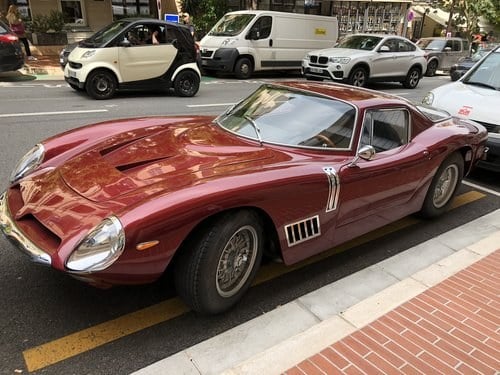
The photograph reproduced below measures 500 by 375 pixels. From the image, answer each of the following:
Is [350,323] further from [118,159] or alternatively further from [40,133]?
[40,133]

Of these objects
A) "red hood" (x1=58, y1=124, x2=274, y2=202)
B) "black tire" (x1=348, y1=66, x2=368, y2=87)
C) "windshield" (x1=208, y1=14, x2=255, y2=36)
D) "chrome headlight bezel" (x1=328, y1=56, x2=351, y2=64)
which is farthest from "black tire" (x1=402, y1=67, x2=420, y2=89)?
"red hood" (x1=58, y1=124, x2=274, y2=202)

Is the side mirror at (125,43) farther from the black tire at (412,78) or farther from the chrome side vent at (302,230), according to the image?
the black tire at (412,78)

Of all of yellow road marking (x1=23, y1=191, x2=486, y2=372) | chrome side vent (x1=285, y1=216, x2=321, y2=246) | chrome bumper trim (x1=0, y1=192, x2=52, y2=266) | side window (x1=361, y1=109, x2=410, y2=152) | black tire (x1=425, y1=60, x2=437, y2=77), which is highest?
side window (x1=361, y1=109, x2=410, y2=152)

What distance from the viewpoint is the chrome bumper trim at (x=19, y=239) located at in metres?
2.33

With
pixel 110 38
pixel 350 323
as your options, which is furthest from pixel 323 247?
pixel 110 38

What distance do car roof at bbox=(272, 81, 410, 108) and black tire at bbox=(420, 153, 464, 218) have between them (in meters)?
0.75

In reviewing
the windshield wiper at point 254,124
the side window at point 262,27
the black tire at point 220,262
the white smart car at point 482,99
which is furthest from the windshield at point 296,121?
the side window at point 262,27

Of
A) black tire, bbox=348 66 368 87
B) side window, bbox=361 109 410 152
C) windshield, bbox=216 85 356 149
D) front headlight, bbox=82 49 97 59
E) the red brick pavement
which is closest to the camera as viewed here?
the red brick pavement

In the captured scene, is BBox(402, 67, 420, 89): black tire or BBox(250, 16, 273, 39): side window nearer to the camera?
BBox(250, 16, 273, 39): side window

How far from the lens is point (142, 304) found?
2881mm

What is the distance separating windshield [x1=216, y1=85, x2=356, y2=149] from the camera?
132 inches

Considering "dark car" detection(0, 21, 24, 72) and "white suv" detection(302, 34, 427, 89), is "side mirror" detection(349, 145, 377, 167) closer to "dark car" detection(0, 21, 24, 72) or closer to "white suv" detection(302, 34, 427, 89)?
"white suv" detection(302, 34, 427, 89)

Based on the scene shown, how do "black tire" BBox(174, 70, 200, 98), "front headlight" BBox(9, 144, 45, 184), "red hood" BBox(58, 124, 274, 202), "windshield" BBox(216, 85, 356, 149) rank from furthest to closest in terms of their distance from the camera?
1. "black tire" BBox(174, 70, 200, 98)
2. "windshield" BBox(216, 85, 356, 149)
3. "front headlight" BBox(9, 144, 45, 184)
4. "red hood" BBox(58, 124, 274, 202)

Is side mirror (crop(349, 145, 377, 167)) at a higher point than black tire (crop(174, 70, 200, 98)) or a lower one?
higher
